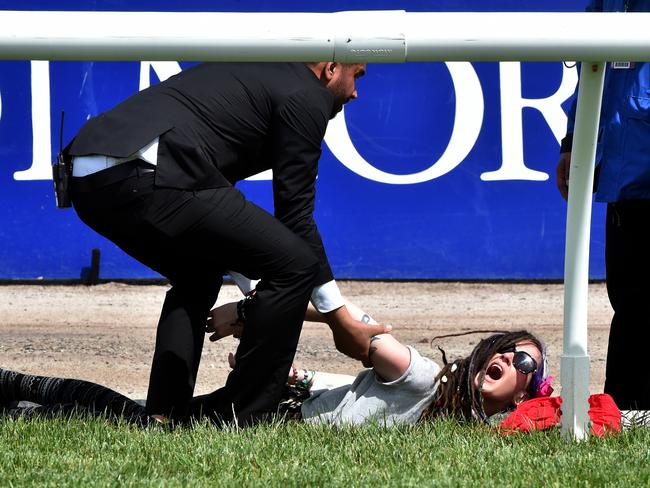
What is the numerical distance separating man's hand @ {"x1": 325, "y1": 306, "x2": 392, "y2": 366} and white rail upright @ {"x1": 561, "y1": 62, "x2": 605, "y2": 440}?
2.33 ft

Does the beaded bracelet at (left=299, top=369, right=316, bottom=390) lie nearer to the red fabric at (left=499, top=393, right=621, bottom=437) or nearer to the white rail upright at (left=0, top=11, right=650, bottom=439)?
the red fabric at (left=499, top=393, right=621, bottom=437)

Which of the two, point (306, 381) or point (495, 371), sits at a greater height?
point (495, 371)

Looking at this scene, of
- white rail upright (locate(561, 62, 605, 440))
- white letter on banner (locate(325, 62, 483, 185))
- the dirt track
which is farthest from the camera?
white letter on banner (locate(325, 62, 483, 185))

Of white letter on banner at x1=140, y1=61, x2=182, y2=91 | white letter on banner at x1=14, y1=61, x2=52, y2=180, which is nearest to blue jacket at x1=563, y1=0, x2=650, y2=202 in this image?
white letter on banner at x1=140, y1=61, x2=182, y2=91

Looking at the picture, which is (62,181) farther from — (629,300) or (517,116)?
(517,116)

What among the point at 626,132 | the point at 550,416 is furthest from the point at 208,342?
the point at 550,416

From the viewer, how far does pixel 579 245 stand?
3.20 m

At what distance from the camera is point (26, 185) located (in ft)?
24.4

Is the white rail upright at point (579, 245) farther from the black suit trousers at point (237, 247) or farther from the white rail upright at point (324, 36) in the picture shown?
the black suit trousers at point (237, 247)

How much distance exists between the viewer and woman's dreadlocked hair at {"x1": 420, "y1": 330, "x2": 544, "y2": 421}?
146 inches

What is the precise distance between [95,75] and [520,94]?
9.12 ft

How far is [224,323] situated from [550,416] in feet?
3.72
